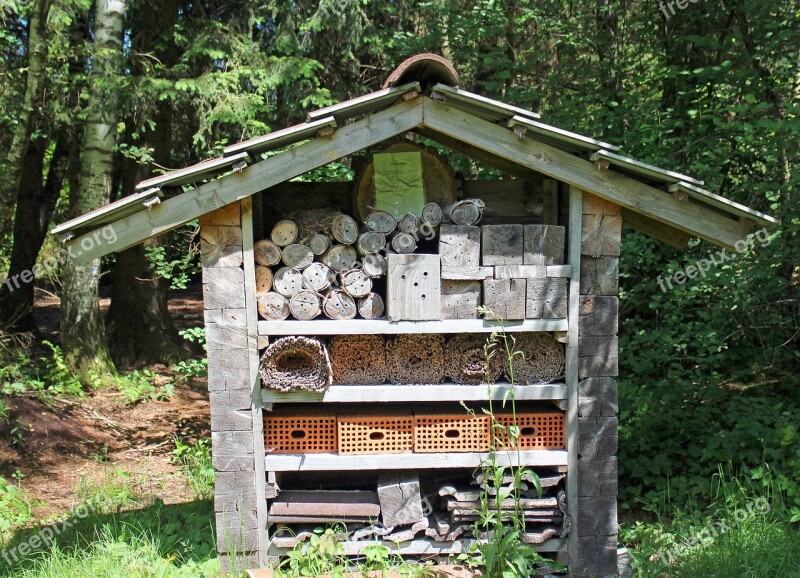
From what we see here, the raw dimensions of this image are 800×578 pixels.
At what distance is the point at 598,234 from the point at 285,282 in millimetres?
2026

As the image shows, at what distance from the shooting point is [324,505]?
4398mm

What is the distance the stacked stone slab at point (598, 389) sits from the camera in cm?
424

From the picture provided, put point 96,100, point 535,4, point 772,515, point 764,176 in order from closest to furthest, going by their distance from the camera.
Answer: point 772,515, point 764,176, point 96,100, point 535,4

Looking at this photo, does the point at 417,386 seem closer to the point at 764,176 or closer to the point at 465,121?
the point at 465,121

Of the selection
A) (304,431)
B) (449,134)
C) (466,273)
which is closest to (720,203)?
(466,273)

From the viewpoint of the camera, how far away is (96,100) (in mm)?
8016

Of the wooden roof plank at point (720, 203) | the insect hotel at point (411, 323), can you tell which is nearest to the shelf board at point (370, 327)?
the insect hotel at point (411, 323)

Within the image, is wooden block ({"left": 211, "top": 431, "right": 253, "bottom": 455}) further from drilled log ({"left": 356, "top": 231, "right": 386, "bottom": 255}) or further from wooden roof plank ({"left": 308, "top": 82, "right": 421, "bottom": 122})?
wooden roof plank ({"left": 308, "top": 82, "right": 421, "bottom": 122})

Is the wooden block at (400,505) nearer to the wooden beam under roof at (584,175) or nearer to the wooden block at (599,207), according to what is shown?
the wooden block at (599,207)

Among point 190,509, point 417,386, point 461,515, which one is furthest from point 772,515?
point 190,509

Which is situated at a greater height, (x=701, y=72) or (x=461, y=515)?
(x=701, y=72)

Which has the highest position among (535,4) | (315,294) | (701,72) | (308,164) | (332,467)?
(535,4)

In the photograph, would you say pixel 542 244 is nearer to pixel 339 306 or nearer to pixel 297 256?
pixel 339 306

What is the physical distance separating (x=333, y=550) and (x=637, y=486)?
313 centimetres
